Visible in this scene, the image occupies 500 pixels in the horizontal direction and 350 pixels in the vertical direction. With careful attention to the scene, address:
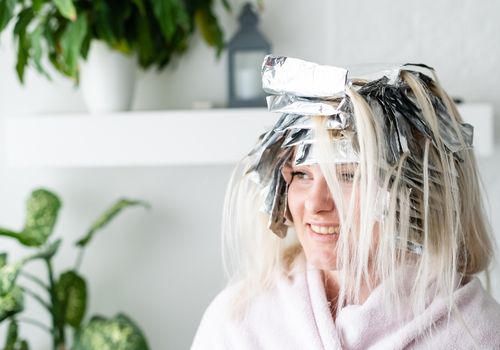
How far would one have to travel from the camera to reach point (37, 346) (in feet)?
7.30

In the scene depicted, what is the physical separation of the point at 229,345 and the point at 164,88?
94cm

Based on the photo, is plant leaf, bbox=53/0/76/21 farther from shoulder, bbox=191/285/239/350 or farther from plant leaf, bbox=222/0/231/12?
shoulder, bbox=191/285/239/350

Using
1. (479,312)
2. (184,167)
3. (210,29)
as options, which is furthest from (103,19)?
(479,312)

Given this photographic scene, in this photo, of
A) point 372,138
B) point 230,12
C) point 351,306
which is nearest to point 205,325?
point 351,306

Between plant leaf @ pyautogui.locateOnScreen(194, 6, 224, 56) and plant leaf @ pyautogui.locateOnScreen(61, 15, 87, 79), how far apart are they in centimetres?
32

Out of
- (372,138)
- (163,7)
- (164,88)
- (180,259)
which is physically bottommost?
(180,259)

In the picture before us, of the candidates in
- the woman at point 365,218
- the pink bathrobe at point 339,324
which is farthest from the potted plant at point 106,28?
the pink bathrobe at point 339,324

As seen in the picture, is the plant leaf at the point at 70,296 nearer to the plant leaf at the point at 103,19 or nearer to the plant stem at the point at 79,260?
the plant stem at the point at 79,260

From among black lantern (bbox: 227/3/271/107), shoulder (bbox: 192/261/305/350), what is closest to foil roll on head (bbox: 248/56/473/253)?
shoulder (bbox: 192/261/305/350)

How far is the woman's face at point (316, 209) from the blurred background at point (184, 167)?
824 mm

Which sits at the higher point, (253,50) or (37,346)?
(253,50)

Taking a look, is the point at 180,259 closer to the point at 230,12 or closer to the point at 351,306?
the point at 230,12

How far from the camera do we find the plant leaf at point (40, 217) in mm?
1978

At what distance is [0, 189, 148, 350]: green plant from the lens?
190 centimetres
